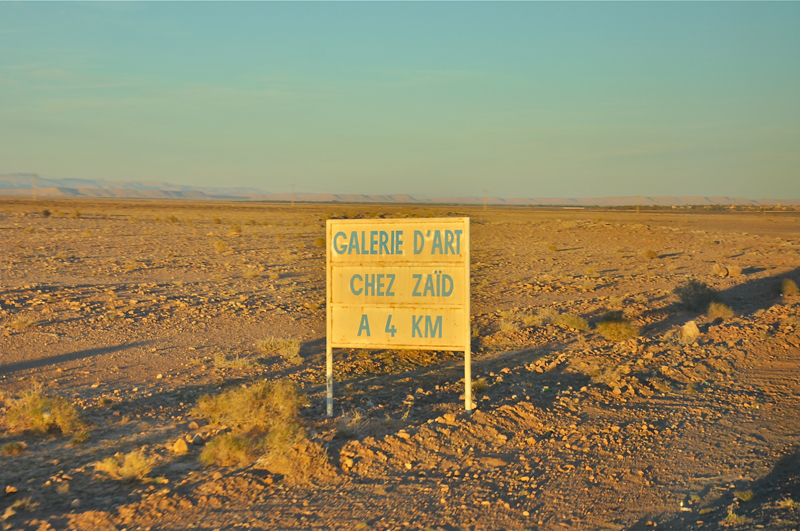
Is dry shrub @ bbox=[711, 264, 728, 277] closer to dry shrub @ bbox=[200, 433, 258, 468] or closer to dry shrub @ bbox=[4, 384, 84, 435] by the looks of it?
dry shrub @ bbox=[200, 433, 258, 468]

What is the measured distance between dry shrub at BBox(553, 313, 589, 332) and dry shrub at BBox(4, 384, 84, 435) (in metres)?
9.79

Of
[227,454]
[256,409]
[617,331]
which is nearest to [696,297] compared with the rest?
[617,331]

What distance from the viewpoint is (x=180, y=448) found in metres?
6.41

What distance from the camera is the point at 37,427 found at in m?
6.93

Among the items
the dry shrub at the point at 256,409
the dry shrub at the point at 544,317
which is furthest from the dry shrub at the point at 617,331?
the dry shrub at the point at 256,409

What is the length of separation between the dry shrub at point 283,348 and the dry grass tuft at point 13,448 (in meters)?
4.75

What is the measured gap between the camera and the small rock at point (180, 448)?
639cm

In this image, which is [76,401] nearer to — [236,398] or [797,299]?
[236,398]

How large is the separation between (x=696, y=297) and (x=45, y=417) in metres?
14.8

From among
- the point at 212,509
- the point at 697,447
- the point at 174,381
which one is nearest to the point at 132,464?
the point at 212,509

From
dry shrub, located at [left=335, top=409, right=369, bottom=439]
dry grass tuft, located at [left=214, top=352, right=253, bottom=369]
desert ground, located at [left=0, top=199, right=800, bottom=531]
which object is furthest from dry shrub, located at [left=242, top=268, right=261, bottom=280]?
dry shrub, located at [left=335, top=409, right=369, bottom=439]

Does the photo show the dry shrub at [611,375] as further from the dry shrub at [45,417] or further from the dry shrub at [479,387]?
the dry shrub at [45,417]

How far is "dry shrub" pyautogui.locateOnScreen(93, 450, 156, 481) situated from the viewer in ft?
18.7

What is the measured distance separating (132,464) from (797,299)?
1759cm
